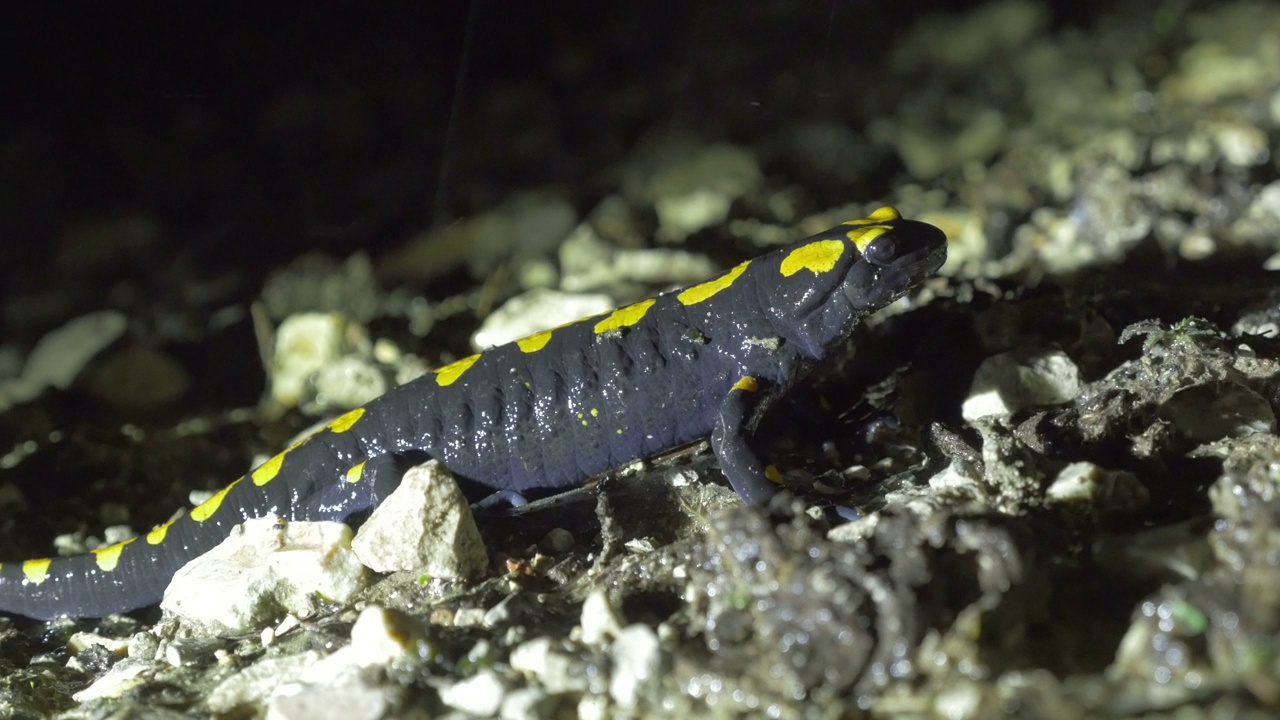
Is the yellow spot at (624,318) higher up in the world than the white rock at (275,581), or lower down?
higher up

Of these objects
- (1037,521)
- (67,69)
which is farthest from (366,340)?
(1037,521)

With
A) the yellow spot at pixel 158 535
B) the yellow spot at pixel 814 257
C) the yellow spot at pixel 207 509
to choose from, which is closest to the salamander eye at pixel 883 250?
the yellow spot at pixel 814 257

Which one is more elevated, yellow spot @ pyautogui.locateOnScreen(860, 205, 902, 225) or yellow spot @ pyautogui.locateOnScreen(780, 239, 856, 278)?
yellow spot @ pyautogui.locateOnScreen(860, 205, 902, 225)

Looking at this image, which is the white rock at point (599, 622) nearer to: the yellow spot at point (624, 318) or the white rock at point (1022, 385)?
the yellow spot at point (624, 318)

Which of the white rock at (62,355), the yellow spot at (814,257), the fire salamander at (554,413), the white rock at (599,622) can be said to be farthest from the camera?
the white rock at (62,355)

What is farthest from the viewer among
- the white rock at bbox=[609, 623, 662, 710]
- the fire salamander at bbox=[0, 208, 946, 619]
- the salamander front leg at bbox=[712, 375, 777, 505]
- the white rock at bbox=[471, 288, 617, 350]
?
the white rock at bbox=[471, 288, 617, 350]

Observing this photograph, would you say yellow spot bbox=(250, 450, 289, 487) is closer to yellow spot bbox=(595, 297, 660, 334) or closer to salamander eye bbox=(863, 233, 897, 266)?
yellow spot bbox=(595, 297, 660, 334)

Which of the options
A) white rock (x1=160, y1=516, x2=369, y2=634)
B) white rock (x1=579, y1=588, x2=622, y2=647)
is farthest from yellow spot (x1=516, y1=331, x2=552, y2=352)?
white rock (x1=579, y1=588, x2=622, y2=647)
